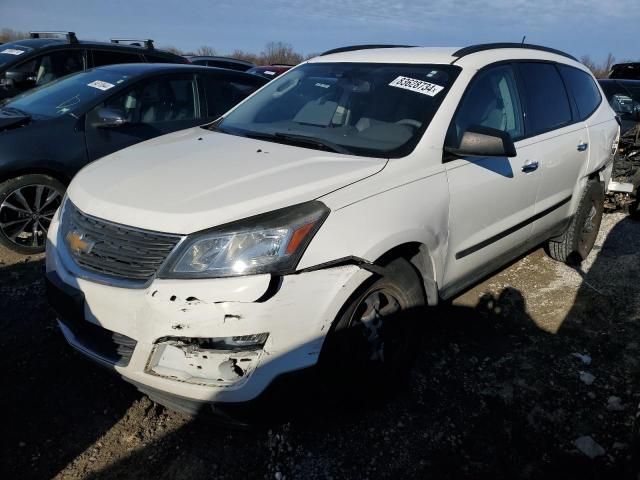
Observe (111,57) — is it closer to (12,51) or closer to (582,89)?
(12,51)

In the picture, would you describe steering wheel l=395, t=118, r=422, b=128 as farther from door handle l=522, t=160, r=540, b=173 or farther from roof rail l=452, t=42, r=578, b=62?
door handle l=522, t=160, r=540, b=173

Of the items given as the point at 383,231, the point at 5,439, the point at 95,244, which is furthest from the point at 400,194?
the point at 5,439

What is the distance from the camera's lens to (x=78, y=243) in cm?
228

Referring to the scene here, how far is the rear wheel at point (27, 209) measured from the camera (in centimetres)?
408

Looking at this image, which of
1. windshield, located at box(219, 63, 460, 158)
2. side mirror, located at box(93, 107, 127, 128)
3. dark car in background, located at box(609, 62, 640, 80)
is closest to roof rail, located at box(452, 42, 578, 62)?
windshield, located at box(219, 63, 460, 158)

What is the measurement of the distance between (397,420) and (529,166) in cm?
186

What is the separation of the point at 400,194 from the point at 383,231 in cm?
25

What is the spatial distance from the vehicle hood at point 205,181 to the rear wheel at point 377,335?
53 cm

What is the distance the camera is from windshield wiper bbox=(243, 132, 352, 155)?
8.81ft

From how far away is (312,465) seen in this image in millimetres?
2270

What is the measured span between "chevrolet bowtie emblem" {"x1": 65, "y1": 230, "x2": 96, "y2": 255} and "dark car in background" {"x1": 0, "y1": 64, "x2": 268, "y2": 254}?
2.17m

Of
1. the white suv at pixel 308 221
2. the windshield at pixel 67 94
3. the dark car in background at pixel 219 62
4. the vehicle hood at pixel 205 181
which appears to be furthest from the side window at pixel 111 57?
the dark car in background at pixel 219 62

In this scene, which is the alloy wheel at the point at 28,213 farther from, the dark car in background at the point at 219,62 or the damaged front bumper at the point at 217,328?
the dark car in background at the point at 219,62

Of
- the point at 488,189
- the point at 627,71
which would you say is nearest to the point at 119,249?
the point at 488,189
